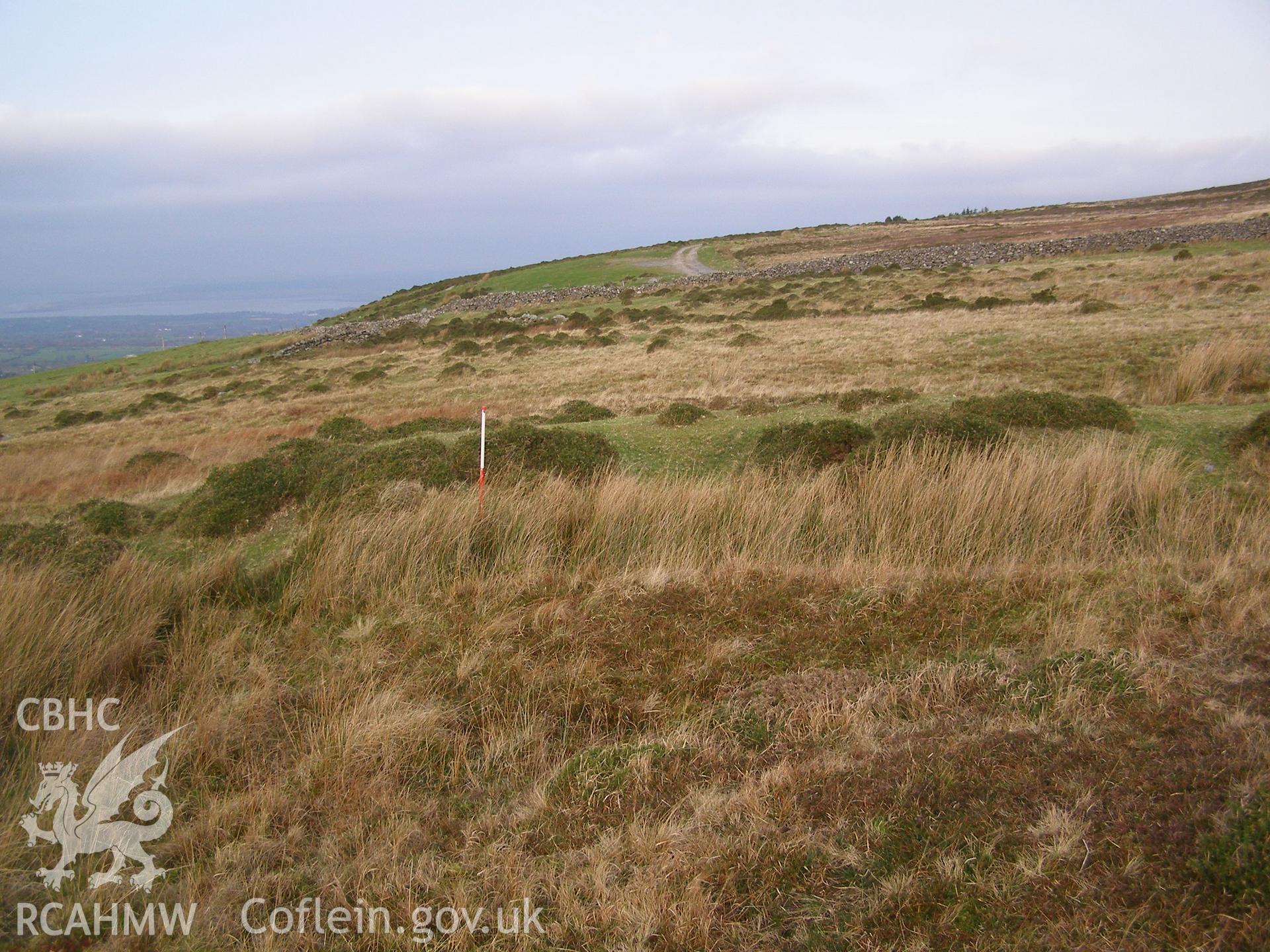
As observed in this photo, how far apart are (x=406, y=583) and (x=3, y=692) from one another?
2343mm

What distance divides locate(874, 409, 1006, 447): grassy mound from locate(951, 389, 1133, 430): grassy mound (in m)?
0.43

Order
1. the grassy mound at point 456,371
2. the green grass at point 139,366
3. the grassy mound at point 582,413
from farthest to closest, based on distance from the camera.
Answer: the green grass at point 139,366, the grassy mound at point 456,371, the grassy mound at point 582,413

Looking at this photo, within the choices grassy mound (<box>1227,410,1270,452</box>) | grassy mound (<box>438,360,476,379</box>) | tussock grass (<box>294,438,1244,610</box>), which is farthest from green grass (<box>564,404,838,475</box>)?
grassy mound (<box>438,360,476,379</box>)

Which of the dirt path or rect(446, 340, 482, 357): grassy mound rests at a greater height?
the dirt path

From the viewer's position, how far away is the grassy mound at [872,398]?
11.5 meters

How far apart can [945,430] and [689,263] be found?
66049 mm

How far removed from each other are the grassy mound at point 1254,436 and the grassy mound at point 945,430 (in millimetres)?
2197

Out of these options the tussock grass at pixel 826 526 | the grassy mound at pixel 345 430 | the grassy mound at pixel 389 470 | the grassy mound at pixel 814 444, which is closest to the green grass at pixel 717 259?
the grassy mound at pixel 345 430

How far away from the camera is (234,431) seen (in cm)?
2045

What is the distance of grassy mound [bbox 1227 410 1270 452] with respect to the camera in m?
7.37

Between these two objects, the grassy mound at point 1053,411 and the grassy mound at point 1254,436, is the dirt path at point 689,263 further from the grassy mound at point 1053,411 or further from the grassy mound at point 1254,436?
the grassy mound at point 1254,436

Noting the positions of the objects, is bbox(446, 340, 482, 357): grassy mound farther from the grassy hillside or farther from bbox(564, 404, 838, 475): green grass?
the grassy hillside

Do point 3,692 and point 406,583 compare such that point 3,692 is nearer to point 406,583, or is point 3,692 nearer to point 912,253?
point 406,583

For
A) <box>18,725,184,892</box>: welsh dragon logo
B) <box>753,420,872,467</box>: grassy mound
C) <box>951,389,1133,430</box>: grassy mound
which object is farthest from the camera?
<box>951,389,1133,430</box>: grassy mound
